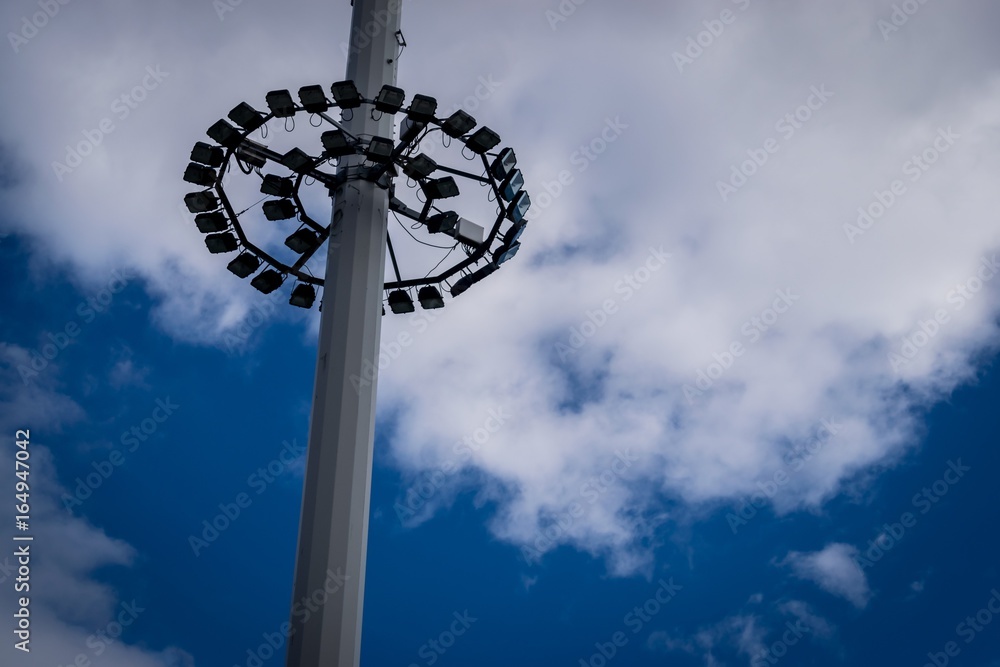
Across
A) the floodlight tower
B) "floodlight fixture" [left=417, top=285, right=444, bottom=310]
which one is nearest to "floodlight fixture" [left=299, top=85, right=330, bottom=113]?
the floodlight tower

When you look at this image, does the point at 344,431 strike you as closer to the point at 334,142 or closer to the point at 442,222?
the point at 442,222

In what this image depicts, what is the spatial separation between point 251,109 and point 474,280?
140 inches

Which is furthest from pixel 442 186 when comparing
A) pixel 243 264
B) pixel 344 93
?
pixel 243 264

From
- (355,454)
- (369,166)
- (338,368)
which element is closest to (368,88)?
(369,166)

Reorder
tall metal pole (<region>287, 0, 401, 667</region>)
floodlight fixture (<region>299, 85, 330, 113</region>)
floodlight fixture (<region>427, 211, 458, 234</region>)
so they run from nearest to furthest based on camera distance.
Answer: tall metal pole (<region>287, 0, 401, 667</region>), floodlight fixture (<region>299, 85, 330, 113</region>), floodlight fixture (<region>427, 211, 458, 234</region>)

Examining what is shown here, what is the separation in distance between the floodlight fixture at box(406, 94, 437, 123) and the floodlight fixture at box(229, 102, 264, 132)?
177cm

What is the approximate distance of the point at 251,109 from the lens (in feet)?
37.2

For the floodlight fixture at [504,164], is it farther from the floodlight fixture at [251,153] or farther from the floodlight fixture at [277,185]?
the floodlight fixture at [251,153]

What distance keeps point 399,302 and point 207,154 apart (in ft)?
10.3

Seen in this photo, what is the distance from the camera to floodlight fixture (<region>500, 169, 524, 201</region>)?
12.0m

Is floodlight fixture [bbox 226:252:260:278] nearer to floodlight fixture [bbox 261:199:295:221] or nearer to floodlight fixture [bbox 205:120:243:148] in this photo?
floodlight fixture [bbox 261:199:295:221]

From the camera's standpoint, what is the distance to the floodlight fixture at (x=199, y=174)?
38.4 feet

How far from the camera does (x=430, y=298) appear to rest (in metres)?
13.1

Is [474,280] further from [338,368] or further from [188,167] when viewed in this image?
[188,167]
